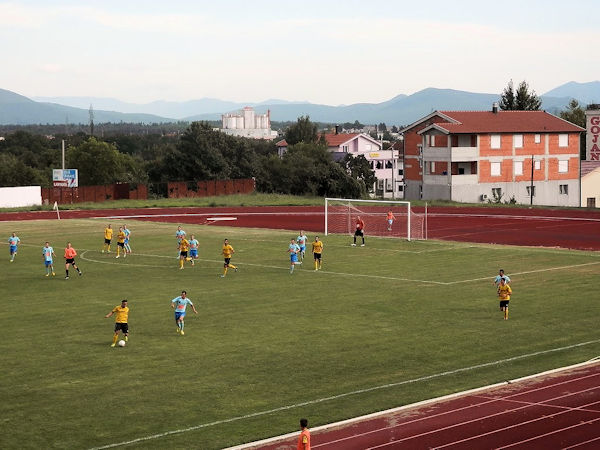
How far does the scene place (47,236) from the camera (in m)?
66.4

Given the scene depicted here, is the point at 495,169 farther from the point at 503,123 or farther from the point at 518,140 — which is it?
the point at 503,123

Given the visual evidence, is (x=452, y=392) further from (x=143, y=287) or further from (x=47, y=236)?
(x=47, y=236)

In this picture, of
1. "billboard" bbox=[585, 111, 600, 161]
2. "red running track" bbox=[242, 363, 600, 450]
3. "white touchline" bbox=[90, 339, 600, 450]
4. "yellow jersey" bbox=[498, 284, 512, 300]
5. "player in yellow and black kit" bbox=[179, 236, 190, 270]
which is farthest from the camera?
"billboard" bbox=[585, 111, 600, 161]

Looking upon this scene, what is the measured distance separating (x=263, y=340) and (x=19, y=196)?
67.5 metres

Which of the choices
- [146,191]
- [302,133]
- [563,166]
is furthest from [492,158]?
[302,133]

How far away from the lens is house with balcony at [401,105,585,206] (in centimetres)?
10188

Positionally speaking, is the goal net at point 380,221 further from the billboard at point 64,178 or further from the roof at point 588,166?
the roof at point 588,166

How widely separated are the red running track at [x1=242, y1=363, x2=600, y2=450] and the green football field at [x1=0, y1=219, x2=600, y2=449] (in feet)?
3.02

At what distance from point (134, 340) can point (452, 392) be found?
11580mm

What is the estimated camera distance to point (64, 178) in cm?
9731

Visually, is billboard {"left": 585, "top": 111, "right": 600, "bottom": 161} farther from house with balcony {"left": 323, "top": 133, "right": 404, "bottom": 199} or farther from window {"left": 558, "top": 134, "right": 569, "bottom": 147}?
house with balcony {"left": 323, "top": 133, "right": 404, "bottom": 199}

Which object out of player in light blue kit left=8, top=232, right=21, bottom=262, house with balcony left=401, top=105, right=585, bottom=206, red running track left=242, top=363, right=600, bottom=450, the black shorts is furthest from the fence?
red running track left=242, top=363, right=600, bottom=450

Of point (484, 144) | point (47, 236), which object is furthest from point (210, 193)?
point (47, 236)

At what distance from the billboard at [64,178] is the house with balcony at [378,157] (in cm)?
7526
